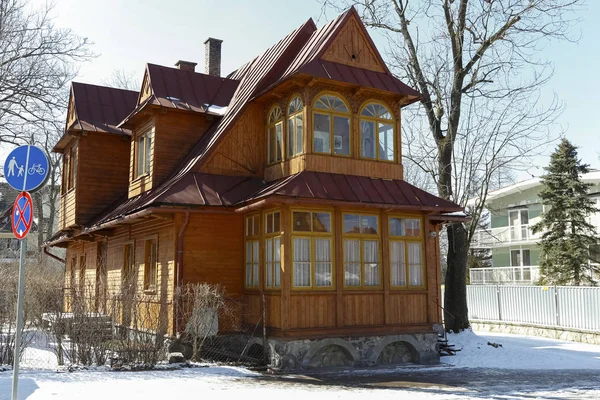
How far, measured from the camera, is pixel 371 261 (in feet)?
45.9

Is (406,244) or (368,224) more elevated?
(368,224)

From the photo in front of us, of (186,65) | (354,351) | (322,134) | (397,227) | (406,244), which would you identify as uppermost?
(186,65)

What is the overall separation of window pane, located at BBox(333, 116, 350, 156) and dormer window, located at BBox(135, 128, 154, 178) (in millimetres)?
5625

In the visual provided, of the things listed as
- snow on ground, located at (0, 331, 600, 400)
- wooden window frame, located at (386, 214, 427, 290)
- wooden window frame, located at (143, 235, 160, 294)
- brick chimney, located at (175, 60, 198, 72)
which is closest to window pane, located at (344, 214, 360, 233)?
wooden window frame, located at (386, 214, 427, 290)

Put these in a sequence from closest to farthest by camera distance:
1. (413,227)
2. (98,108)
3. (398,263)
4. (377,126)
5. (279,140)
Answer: (398,263) < (413,227) < (377,126) < (279,140) < (98,108)

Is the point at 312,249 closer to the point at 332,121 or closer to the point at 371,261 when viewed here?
the point at 371,261

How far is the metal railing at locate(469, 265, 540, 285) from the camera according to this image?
3368cm

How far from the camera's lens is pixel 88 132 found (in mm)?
19750

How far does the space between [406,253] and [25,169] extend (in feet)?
30.6

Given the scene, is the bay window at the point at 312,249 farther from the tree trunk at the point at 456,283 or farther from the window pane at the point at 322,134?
the tree trunk at the point at 456,283

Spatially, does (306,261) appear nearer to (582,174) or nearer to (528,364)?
(528,364)

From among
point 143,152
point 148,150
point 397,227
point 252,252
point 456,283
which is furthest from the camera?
point 456,283

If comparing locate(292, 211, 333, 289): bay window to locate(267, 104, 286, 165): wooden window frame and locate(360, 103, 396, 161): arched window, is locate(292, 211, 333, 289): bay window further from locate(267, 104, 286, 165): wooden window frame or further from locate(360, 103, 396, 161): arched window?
locate(360, 103, 396, 161): arched window

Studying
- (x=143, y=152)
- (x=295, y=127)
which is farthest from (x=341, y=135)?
(x=143, y=152)
